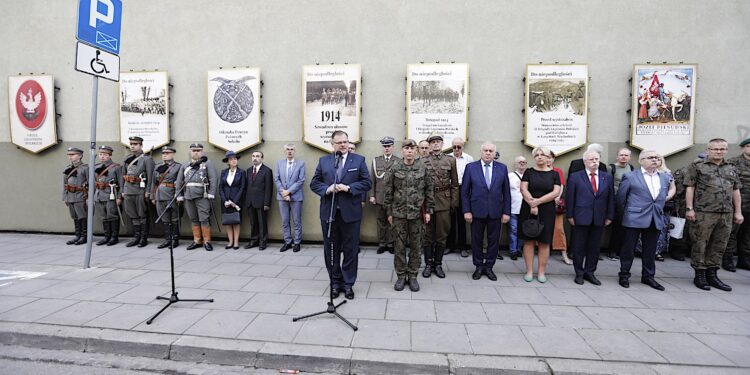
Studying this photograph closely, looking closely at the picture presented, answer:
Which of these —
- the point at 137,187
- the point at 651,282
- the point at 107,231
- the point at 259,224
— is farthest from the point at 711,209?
the point at 107,231

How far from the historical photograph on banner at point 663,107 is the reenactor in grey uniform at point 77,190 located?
11438 mm

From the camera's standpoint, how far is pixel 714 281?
15.6 ft

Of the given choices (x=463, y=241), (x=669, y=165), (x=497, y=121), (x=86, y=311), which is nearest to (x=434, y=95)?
(x=497, y=121)

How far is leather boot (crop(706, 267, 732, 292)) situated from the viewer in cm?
464

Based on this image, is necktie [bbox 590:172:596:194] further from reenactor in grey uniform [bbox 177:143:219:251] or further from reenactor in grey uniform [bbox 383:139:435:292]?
reenactor in grey uniform [bbox 177:143:219:251]

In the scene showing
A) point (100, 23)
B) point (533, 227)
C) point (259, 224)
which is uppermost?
point (100, 23)

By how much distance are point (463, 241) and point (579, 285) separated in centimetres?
213

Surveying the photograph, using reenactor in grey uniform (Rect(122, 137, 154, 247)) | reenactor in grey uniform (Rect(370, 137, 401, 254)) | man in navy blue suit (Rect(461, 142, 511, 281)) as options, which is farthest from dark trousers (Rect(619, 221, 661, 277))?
reenactor in grey uniform (Rect(122, 137, 154, 247))

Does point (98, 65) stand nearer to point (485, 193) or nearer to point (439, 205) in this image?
point (439, 205)

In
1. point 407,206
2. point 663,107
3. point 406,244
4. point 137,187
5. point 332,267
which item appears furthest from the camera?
point 137,187

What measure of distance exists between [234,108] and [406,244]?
16.2ft

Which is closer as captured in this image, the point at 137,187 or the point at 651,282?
the point at 651,282

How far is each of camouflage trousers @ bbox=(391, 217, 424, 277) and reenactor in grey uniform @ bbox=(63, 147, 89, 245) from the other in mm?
7196

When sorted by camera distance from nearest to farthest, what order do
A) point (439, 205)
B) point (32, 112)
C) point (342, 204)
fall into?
point (342, 204) < point (439, 205) < point (32, 112)
